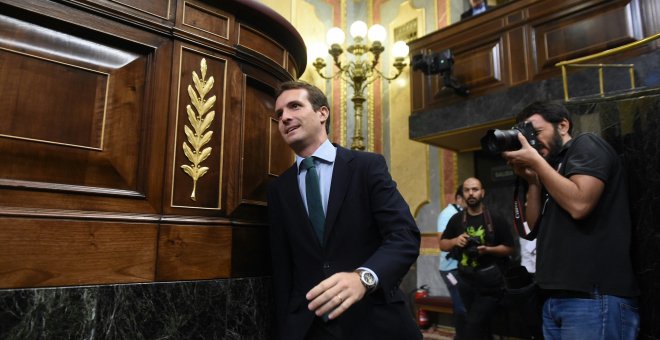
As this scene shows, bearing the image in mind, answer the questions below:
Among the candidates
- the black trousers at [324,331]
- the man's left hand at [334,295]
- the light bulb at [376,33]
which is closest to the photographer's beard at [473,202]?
the black trousers at [324,331]

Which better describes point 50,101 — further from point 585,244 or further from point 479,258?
point 479,258

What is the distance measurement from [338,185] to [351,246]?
21 cm

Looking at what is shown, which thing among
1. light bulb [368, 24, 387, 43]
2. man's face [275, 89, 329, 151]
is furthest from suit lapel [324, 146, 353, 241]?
light bulb [368, 24, 387, 43]

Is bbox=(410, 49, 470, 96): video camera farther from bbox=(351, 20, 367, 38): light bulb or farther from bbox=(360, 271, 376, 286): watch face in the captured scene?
bbox=(360, 271, 376, 286): watch face

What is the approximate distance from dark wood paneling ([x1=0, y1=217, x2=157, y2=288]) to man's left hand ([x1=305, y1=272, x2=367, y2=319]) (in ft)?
1.81

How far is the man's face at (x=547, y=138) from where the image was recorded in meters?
1.87

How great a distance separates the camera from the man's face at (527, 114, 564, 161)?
6.14 ft

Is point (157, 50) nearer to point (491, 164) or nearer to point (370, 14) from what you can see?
point (491, 164)

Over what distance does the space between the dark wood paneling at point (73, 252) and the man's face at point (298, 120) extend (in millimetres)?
572

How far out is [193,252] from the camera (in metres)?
1.44

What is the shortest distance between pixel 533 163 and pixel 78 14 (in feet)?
5.50

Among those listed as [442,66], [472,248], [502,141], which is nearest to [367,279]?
[502,141]

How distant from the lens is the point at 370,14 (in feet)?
24.5

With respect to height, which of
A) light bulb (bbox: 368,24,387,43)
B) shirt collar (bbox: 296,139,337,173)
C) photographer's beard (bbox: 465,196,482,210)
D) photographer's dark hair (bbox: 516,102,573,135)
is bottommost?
photographer's beard (bbox: 465,196,482,210)
